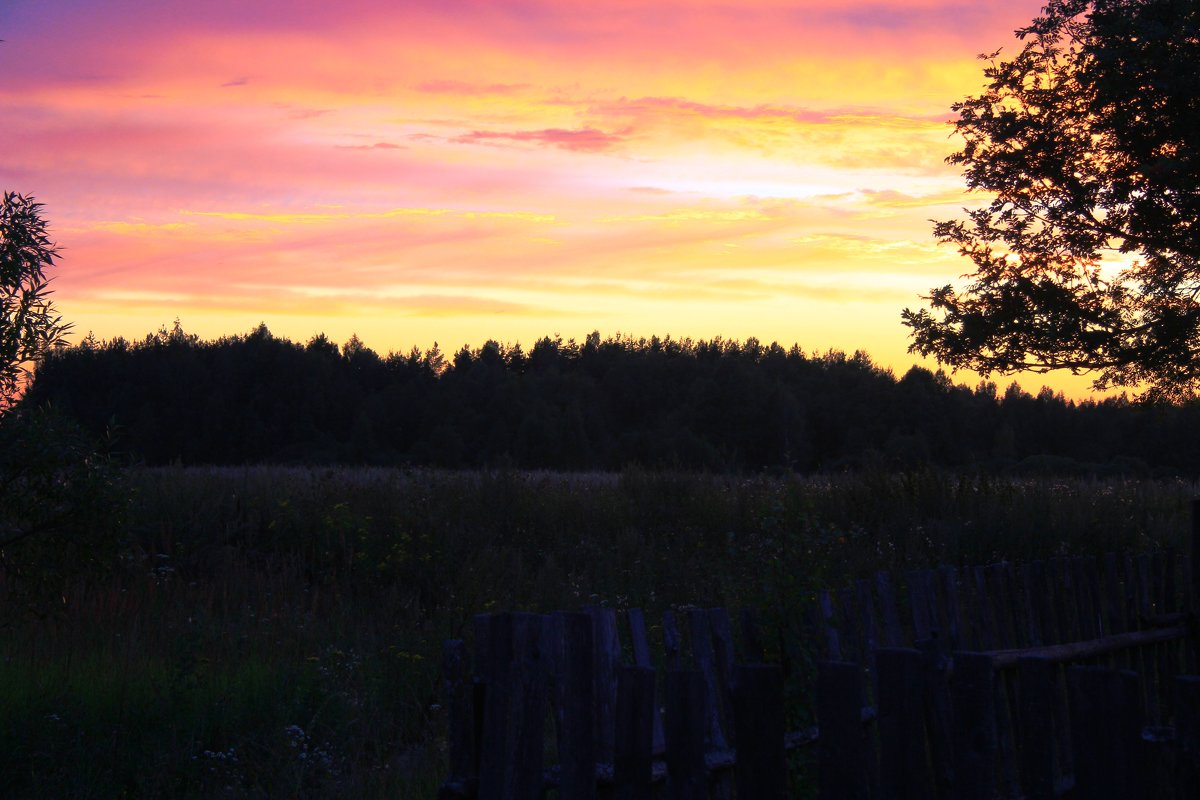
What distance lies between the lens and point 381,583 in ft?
40.5

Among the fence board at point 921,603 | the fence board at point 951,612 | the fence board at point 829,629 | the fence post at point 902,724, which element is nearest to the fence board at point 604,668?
the fence post at point 902,724

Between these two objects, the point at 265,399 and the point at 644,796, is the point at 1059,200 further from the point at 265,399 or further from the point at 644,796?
the point at 265,399

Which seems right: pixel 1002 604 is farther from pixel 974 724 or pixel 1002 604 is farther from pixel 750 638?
pixel 974 724

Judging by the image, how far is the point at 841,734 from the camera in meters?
2.92

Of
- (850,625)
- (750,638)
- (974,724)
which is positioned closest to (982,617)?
(850,625)

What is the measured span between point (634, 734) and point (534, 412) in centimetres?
6676

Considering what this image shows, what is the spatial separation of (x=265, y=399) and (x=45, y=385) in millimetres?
67038

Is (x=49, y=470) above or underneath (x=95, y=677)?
above

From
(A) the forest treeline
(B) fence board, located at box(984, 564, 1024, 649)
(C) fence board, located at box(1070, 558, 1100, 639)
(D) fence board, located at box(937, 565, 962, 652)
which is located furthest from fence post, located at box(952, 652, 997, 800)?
(A) the forest treeline

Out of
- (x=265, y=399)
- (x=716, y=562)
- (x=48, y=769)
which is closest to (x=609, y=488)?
(x=716, y=562)

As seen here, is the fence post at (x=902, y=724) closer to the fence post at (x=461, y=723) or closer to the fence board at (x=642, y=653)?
the fence board at (x=642, y=653)

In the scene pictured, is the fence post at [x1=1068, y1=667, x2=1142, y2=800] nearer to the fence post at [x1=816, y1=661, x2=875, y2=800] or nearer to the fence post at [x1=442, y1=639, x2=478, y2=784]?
the fence post at [x1=816, y1=661, x2=875, y2=800]

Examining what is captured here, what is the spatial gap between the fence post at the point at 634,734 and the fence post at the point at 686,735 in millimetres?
73

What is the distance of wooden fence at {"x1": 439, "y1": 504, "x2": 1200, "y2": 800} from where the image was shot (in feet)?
9.45
